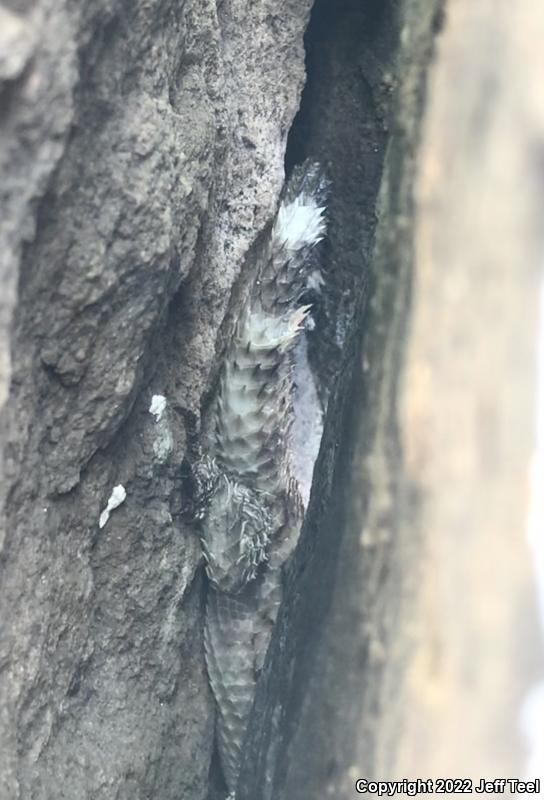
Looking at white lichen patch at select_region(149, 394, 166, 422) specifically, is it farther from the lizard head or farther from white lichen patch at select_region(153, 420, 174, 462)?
the lizard head

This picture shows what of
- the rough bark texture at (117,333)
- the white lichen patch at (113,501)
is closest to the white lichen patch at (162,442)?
the rough bark texture at (117,333)

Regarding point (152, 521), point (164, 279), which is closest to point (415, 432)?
point (164, 279)

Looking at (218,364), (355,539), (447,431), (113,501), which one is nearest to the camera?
(447,431)

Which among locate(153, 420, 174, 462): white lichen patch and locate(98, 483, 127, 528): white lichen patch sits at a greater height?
locate(153, 420, 174, 462): white lichen patch

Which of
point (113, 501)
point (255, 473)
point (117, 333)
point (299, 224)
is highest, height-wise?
point (299, 224)

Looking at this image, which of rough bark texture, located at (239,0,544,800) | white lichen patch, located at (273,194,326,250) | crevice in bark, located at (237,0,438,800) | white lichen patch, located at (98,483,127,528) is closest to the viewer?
rough bark texture, located at (239,0,544,800)

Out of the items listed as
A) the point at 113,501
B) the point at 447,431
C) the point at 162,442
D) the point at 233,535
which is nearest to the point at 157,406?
the point at 162,442

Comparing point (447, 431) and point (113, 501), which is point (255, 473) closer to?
point (113, 501)

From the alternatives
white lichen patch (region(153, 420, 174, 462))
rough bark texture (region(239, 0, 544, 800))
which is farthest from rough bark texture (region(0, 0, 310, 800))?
rough bark texture (region(239, 0, 544, 800))
